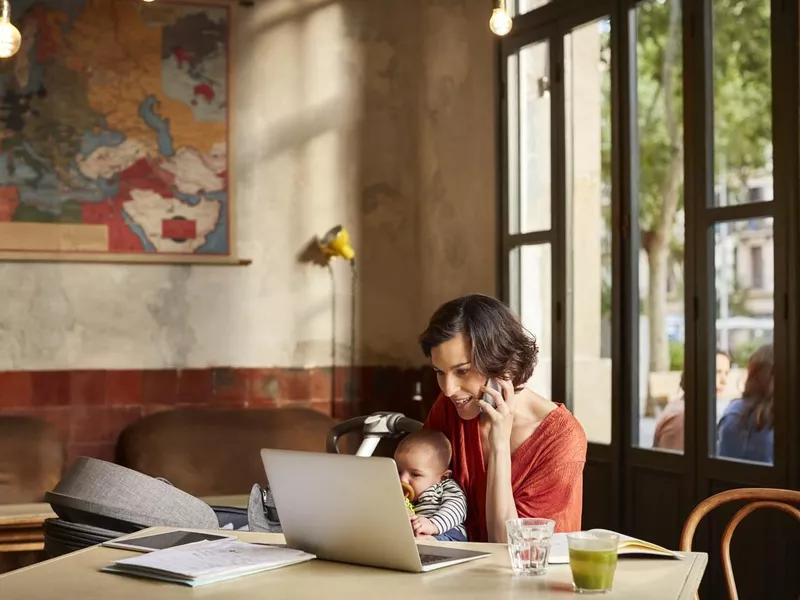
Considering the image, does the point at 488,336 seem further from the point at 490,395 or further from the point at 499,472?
the point at 499,472

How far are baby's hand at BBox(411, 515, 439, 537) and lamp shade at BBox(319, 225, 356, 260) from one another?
3.34m

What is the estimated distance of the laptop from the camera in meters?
2.02

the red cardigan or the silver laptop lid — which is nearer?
the silver laptop lid

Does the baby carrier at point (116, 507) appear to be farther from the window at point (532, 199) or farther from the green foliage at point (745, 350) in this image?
the window at point (532, 199)

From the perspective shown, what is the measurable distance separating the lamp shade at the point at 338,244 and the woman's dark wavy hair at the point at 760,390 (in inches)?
94.9

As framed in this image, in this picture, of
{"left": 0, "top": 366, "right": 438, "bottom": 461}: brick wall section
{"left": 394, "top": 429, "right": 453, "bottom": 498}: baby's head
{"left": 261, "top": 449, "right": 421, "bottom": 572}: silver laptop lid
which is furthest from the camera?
{"left": 0, "top": 366, "right": 438, "bottom": 461}: brick wall section

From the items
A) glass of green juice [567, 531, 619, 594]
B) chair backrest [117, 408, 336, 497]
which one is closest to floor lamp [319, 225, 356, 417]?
chair backrest [117, 408, 336, 497]

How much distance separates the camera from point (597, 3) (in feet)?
16.2

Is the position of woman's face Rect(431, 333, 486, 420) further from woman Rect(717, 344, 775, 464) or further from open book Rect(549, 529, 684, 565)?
woman Rect(717, 344, 775, 464)

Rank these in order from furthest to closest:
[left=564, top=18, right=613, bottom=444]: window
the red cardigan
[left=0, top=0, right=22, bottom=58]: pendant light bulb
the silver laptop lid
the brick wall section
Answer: the brick wall section < [left=564, top=18, right=613, bottom=444]: window < the red cardigan < [left=0, top=0, right=22, bottom=58]: pendant light bulb < the silver laptop lid

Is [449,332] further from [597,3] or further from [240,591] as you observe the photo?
[597,3]

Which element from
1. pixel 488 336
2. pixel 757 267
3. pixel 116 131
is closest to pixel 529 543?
pixel 488 336

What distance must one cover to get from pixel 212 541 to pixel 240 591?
45cm

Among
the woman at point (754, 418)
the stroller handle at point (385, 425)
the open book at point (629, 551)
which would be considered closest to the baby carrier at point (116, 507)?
the stroller handle at point (385, 425)
